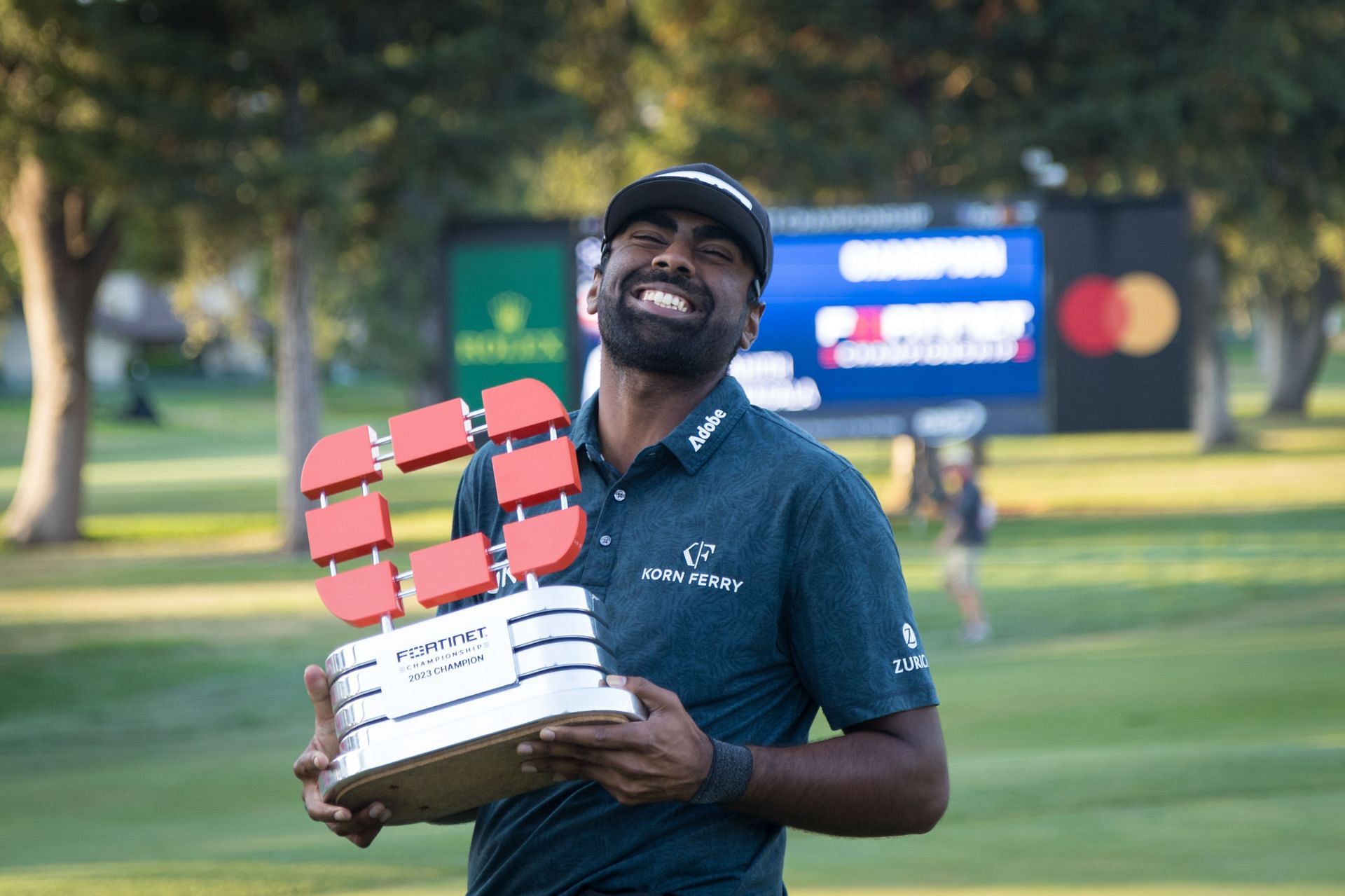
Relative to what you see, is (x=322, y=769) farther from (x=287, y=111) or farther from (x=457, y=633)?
(x=287, y=111)

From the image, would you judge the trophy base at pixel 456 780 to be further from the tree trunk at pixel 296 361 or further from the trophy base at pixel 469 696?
the tree trunk at pixel 296 361

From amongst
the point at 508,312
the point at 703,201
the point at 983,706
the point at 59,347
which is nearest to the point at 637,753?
the point at 703,201

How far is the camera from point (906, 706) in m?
2.38

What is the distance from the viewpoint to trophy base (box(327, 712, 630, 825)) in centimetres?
209

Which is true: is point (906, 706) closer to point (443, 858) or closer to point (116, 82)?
point (443, 858)

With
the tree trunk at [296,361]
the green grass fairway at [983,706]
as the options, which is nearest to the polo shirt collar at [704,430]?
the green grass fairway at [983,706]

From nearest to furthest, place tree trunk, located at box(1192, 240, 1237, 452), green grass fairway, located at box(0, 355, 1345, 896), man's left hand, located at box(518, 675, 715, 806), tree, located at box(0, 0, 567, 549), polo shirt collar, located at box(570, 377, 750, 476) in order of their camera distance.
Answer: man's left hand, located at box(518, 675, 715, 806) < polo shirt collar, located at box(570, 377, 750, 476) < green grass fairway, located at box(0, 355, 1345, 896) < tree, located at box(0, 0, 567, 549) < tree trunk, located at box(1192, 240, 1237, 452)

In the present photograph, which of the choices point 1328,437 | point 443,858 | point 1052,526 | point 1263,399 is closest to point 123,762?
point 443,858

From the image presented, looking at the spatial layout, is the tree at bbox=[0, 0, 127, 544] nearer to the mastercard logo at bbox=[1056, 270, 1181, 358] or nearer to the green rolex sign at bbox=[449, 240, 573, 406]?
the green rolex sign at bbox=[449, 240, 573, 406]

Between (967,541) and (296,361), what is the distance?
12.1m

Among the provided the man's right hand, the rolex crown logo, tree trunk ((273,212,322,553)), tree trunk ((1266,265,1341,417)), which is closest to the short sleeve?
the man's right hand

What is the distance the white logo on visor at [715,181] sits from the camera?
8.21ft

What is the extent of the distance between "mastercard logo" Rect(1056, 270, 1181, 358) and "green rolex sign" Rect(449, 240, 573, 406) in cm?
491

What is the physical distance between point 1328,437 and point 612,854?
42878mm
